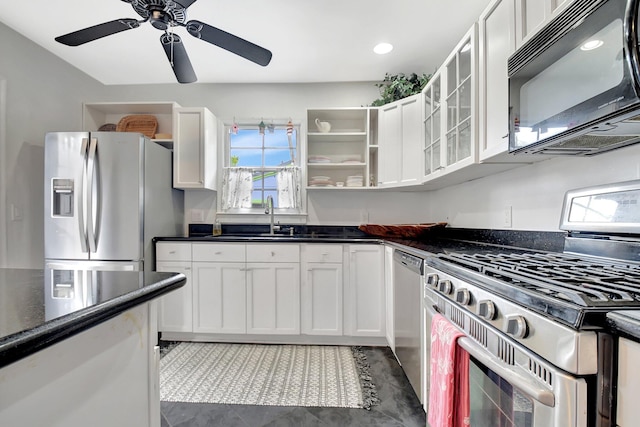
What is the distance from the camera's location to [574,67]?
0.94 meters

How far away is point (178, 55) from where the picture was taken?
1.87m

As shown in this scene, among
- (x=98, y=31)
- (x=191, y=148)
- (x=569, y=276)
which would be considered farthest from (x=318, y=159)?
(x=569, y=276)

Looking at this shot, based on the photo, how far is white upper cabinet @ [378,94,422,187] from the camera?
2.58m

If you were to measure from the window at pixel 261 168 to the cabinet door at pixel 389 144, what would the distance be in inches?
36.3

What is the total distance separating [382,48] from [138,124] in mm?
2610

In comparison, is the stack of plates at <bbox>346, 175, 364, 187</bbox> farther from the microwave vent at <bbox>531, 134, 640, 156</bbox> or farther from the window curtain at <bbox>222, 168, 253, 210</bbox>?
the microwave vent at <bbox>531, 134, 640, 156</bbox>

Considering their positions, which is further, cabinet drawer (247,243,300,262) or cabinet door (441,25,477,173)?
cabinet drawer (247,243,300,262)

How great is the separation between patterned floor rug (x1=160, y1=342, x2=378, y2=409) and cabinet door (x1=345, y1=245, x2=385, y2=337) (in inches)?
8.6

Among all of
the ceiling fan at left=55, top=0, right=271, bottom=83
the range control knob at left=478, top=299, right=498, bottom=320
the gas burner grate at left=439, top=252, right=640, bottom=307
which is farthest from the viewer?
the ceiling fan at left=55, top=0, right=271, bottom=83

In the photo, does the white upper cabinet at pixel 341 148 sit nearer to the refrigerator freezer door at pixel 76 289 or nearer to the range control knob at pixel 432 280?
the range control knob at pixel 432 280

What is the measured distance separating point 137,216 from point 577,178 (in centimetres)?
290

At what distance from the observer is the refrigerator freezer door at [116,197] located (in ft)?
A: 7.77

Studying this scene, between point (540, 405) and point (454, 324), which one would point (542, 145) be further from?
point (540, 405)

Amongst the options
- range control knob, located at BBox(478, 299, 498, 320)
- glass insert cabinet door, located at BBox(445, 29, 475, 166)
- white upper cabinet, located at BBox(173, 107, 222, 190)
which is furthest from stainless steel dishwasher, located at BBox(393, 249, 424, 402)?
white upper cabinet, located at BBox(173, 107, 222, 190)
